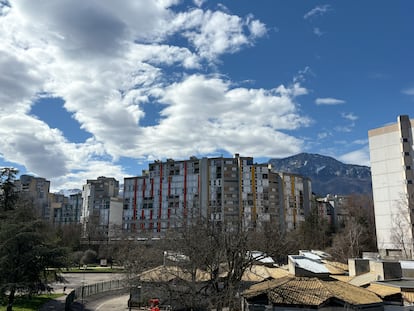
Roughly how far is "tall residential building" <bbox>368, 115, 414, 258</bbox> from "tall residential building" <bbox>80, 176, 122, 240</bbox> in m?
75.4

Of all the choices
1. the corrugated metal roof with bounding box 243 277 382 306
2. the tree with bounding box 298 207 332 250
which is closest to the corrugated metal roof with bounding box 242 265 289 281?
the corrugated metal roof with bounding box 243 277 382 306

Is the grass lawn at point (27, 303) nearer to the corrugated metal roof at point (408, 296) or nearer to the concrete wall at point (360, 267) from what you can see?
the concrete wall at point (360, 267)

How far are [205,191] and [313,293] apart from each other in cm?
7263

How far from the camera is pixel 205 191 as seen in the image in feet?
317

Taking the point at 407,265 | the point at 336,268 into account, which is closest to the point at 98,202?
the point at 336,268

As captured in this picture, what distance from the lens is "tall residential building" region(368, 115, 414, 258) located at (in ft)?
226

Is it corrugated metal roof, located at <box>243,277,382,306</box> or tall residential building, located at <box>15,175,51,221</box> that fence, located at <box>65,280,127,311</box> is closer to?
corrugated metal roof, located at <box>243,277,382,306</box>

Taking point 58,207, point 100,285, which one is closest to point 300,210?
point 100,285

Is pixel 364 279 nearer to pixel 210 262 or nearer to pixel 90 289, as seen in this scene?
pixel 210 262

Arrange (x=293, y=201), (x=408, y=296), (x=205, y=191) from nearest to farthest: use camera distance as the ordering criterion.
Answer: (x=408, y=296) < (x=205, y=191) < (x=293, y=201)

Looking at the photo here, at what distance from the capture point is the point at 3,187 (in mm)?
47469

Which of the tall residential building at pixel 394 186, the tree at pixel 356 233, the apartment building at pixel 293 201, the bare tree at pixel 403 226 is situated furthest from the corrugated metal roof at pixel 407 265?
the apartment building at pixel 293 201

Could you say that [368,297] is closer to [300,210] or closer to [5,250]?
[5,250]

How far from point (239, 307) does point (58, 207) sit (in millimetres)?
146647
